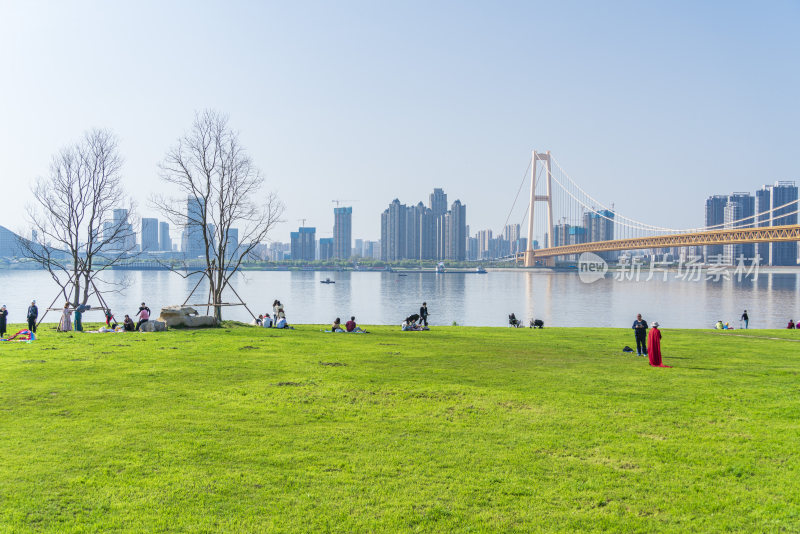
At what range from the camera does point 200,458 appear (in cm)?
714

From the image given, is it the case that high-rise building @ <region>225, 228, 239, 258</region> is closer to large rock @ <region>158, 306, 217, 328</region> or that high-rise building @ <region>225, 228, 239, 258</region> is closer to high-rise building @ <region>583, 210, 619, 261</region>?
large rock @ <region>158, 306, 217, 328</region>

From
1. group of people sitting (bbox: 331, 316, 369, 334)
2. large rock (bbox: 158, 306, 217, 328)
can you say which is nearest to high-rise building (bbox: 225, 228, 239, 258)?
large rock (bbox: 158, 306, 217, 328)

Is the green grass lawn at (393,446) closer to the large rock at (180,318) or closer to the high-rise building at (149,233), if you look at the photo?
the large rock at (180,318)

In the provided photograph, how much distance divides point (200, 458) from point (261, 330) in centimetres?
1579

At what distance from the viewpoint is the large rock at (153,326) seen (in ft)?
72.1

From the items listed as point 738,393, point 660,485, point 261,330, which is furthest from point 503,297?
point 660,485

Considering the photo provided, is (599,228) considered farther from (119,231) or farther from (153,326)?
(153,326)

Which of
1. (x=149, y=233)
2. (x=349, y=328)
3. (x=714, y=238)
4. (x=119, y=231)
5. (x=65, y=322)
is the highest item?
(x=149, y=233)

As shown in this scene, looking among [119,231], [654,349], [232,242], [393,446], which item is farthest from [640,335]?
[232,242]

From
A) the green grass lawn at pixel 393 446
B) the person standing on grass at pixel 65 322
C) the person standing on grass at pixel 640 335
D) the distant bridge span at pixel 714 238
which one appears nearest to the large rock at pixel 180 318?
the person standing on grass at pixel 65 322

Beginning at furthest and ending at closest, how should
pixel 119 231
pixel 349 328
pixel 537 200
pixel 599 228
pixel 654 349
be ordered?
pixel 599 228
pixel 537 200
pixel 119 231
pixel 349 328
pixel 654 349

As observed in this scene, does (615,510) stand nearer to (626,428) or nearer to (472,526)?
(472,526)

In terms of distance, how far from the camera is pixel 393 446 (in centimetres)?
767

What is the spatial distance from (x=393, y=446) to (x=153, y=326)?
684 inches
